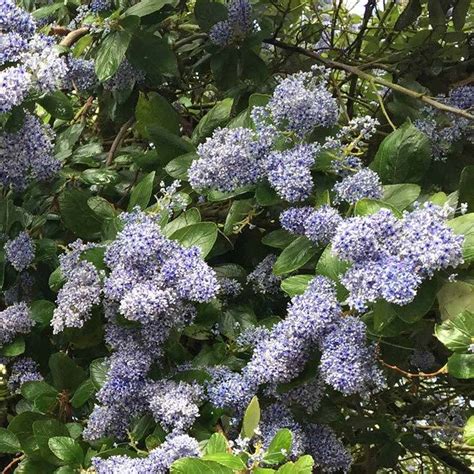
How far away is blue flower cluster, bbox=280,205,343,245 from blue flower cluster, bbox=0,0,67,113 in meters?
0.43

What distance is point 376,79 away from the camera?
1.37 metres

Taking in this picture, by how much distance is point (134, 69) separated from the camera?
151 centimetres

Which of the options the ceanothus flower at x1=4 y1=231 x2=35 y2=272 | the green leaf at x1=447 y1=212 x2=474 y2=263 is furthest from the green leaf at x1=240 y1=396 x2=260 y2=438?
the ceanothus flower at x1=4 y1=231 x2=35 y2=272

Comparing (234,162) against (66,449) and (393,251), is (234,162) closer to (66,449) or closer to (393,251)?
(393,251)

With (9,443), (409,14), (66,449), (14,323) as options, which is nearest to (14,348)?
(14,323)

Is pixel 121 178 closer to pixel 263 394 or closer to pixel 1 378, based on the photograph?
pixel 1 378

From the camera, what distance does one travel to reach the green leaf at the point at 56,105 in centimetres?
134

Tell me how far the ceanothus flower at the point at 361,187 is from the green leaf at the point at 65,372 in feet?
1.76

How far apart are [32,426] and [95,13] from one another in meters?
0.73

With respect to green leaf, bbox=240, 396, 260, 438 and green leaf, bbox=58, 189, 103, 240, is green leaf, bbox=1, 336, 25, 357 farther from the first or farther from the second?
green leaf, bbox=240, 396, 260, 438

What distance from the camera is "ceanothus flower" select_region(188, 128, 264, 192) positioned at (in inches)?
45.1

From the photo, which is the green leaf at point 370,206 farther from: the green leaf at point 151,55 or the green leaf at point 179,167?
the green leaf at point 151,55

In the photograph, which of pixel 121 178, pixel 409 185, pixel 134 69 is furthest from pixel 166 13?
pixel 409 185

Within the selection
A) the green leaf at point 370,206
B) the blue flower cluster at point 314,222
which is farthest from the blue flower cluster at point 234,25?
the green leaf at point 370,206
